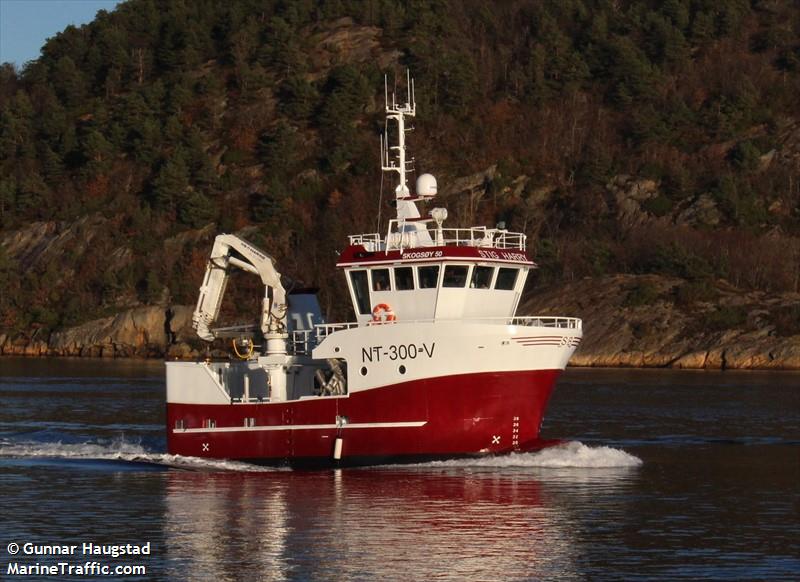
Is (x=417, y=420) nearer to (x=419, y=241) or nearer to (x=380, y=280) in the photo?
(x=380, y=280)

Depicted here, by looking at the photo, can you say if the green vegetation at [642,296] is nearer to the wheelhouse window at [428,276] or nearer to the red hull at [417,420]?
the red hull at [417,420]

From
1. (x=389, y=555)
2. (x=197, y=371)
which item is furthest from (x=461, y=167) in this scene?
(x=389, y=555)

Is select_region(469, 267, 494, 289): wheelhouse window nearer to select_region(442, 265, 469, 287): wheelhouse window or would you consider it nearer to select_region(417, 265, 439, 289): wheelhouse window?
select_region(442, 265, 469, 287): wheelhouse window

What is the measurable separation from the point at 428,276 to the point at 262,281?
5.30 meters

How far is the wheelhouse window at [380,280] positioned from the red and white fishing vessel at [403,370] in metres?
0.03

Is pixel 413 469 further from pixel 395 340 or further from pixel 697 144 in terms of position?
pixel 697 144

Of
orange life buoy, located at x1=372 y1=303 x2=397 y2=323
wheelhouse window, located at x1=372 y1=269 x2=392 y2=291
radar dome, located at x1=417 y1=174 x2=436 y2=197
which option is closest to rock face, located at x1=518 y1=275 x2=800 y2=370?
radar dome, located at x1=417 y1=174 x2=436 y2=197

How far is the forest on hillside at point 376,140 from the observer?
436ft

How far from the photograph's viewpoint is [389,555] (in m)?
28.2

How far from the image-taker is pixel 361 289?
4256 cm

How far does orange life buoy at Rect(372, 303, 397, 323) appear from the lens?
41219 millimetres

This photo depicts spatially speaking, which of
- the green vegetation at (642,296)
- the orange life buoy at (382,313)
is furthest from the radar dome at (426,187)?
the green vegetation at (642,296)

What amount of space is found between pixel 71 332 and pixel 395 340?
95978mm

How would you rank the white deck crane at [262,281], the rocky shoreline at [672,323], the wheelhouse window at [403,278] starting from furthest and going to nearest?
the rocky shoreline at [672,323] → the white deck crane at [262,281] → the wheelhouse window at [403,278]
